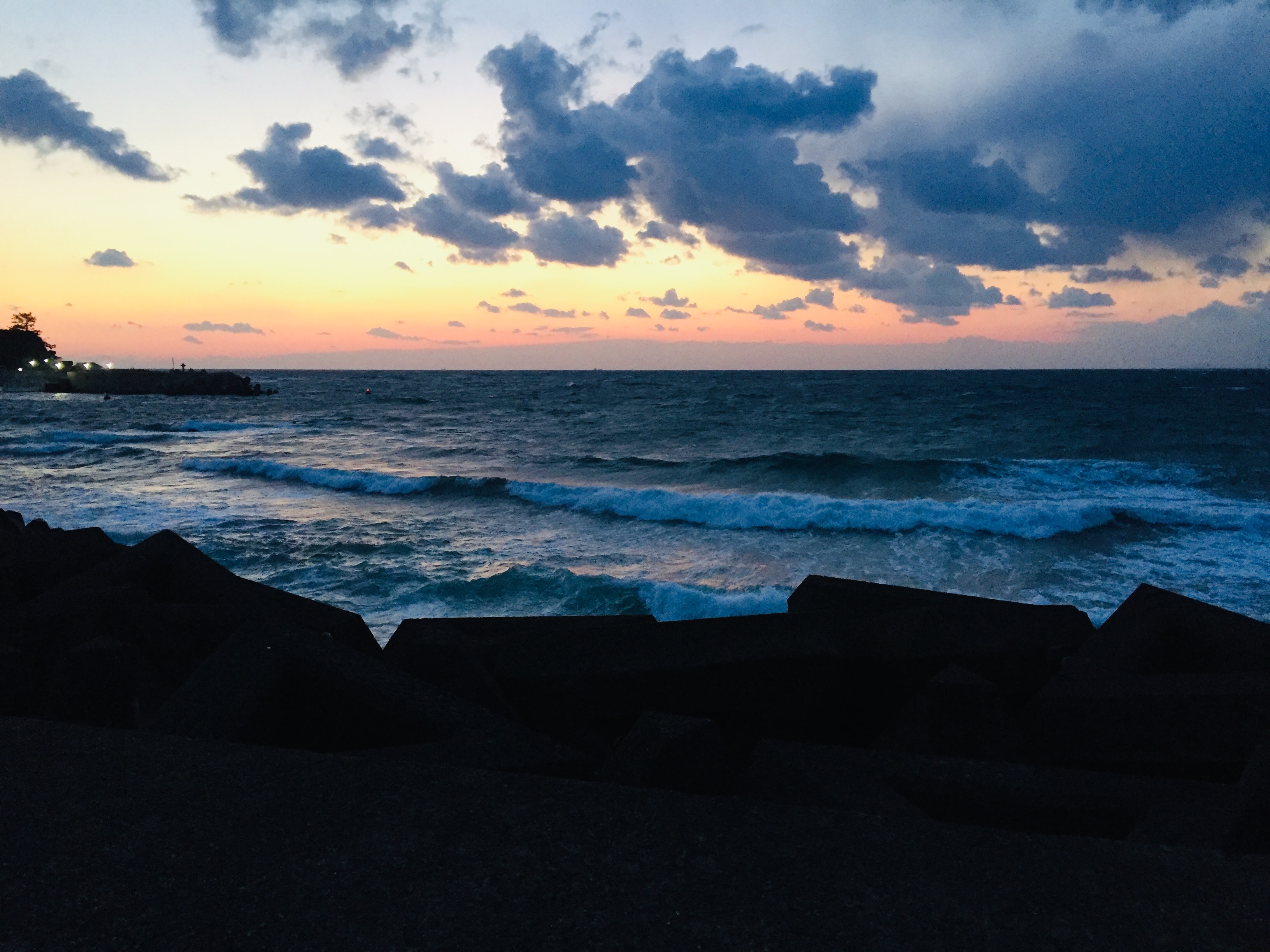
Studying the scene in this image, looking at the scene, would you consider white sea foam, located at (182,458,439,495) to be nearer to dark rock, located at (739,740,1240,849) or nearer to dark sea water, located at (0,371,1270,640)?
dark sea water, located at (0,371,1270,640)

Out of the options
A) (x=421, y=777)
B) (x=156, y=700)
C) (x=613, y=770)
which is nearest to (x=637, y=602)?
(x=156, y=700)

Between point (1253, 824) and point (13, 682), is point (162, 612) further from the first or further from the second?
point (1253, 824)

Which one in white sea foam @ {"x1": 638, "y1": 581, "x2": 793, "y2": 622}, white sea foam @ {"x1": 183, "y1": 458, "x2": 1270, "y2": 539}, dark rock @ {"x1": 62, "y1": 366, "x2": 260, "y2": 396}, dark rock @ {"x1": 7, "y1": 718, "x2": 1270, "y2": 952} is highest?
dark rock @ {"x1": 62, "y1": 366, "x2": 260, "y2": 396}

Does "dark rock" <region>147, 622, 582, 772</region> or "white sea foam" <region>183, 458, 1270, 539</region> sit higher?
"dark rock" <region>147, 622, 582, 772</region>

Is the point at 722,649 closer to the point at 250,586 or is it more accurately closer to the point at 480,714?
the point at 480,714

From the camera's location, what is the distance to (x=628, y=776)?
1904mm

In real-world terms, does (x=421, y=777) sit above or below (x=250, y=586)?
above

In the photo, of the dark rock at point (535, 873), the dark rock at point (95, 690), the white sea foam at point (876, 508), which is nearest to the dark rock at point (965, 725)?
the dark rock at point (535, 873)

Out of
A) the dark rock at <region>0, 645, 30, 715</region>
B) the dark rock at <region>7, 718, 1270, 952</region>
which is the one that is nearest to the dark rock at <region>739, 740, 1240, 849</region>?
the dark rock at <region>7, 718, 1270, 952</region>

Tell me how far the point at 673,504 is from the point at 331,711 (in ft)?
40.9

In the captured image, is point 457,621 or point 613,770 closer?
point 613,770

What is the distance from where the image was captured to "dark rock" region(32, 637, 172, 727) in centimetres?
272

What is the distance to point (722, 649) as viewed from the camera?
10.3ft

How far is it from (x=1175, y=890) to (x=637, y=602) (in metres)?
6.93
